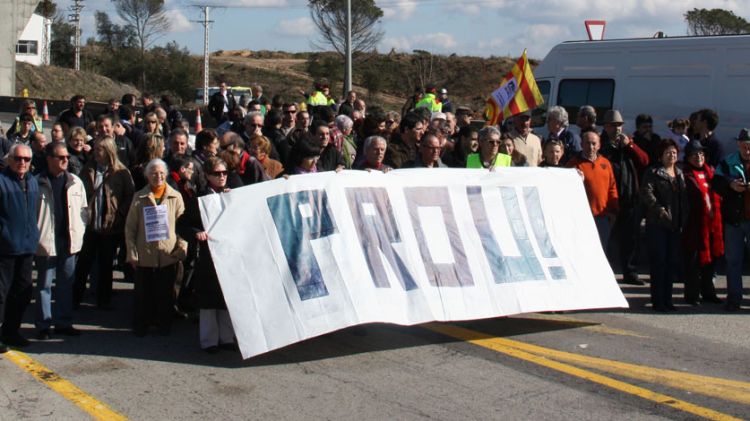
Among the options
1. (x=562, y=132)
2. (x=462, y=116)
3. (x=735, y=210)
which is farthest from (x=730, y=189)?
(x=462, y=116)

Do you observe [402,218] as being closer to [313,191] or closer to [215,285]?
[313,191]

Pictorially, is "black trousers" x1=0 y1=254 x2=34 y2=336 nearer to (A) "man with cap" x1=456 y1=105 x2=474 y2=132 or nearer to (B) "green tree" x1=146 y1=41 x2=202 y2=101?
(A) "man with cap" x1=456 y1=105 x2=474 y2=132

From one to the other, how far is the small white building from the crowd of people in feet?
261

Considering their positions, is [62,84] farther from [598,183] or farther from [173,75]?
[598,183]

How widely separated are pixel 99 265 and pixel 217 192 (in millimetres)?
2312

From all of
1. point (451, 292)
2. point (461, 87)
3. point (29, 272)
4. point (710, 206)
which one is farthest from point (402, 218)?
point (461, 87)

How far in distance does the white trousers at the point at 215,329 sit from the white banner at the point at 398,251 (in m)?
0.48

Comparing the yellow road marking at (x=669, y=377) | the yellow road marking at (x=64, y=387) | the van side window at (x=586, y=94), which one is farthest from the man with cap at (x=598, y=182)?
the van side window at (x=586, y=94)

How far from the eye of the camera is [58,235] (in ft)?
27.6

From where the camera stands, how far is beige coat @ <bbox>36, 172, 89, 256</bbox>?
818cm

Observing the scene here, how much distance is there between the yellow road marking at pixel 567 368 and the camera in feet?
21.4

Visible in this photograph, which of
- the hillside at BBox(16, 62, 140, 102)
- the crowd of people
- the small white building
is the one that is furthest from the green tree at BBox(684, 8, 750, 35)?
the small white building

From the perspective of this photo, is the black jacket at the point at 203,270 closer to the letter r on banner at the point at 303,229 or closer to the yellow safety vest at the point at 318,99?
the letter r on banner at the point at 303,229

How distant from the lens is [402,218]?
8.34 metres
